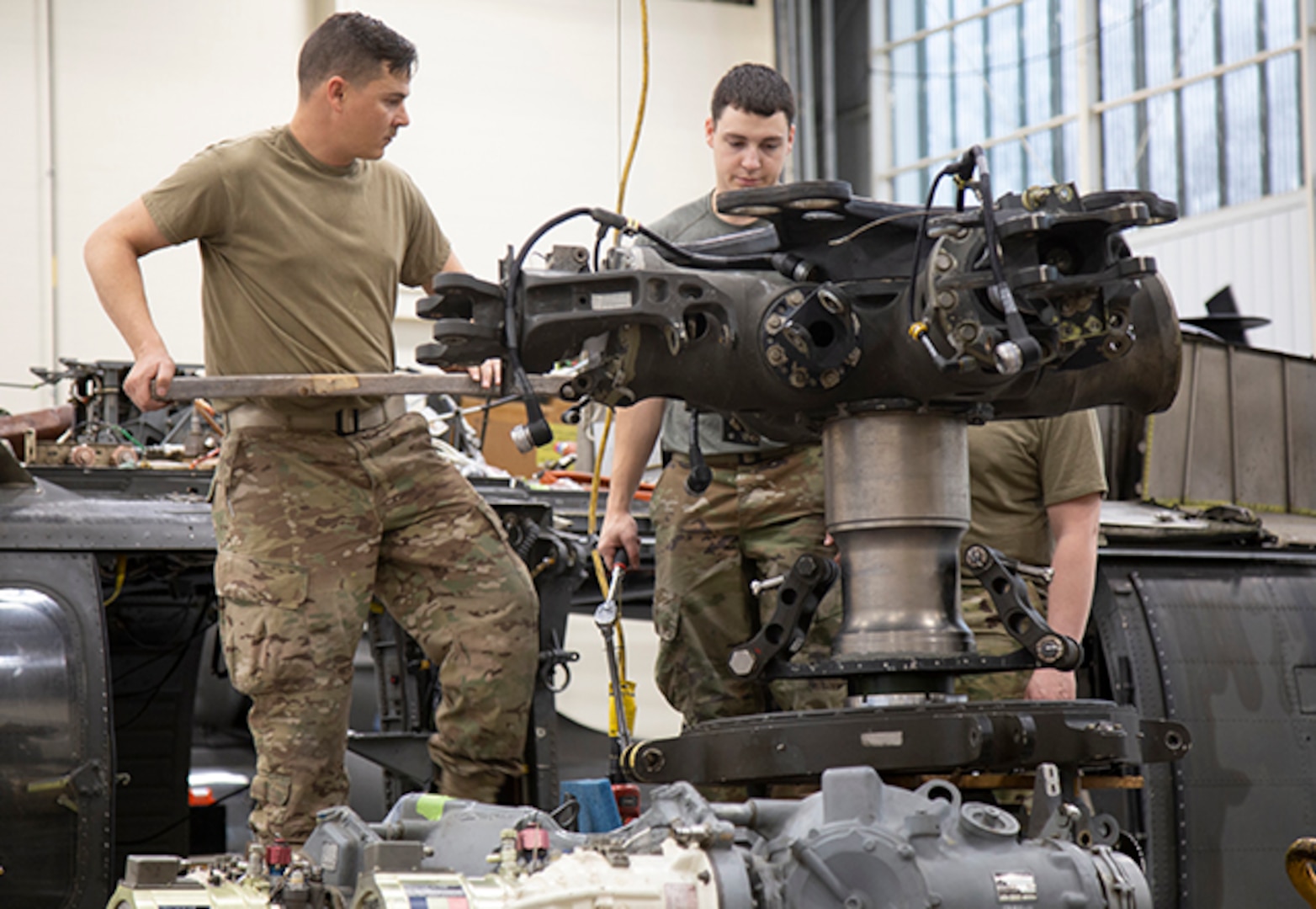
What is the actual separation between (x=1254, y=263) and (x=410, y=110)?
8.67 m

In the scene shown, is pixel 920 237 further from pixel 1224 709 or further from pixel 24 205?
pixel 24 205

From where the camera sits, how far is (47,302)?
1572 centimetres

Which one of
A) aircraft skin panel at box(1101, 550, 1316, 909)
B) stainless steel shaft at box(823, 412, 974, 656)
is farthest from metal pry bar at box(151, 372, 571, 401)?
aircraft skin panel at box(1101, 550, 1316, 909)

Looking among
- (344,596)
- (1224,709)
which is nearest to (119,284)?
(344,596)

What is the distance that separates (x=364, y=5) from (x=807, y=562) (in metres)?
16.0

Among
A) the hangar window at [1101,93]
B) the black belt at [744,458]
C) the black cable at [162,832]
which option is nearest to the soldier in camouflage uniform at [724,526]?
the black belt at [744,458]

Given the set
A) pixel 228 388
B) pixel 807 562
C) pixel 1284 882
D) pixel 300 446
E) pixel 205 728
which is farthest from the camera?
pixel 205 728

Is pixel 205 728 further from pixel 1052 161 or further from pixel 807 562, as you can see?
pixel 1052 161

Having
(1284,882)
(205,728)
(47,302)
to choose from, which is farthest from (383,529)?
(47,302)

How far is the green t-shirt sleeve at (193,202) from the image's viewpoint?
4047 mm

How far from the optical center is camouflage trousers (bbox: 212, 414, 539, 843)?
396cm

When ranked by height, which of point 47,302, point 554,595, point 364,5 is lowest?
point 554,595

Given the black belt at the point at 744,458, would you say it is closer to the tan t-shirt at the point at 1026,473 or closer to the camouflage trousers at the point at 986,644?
the camouflage trousers at the point at 986,644

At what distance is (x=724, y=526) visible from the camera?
13.7ft
